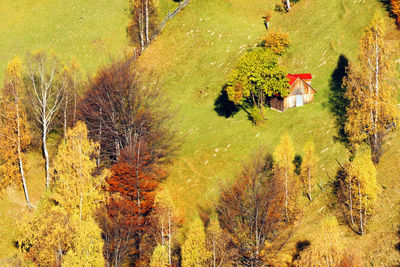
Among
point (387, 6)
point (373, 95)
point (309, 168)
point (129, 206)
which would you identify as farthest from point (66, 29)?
point (373, 95)

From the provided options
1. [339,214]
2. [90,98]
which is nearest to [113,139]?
[90,98]

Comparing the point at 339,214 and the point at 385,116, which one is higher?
the point at 385,116

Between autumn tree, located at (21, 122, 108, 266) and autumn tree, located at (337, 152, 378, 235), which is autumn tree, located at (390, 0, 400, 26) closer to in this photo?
autumn tree, located at (337, 152, 378, 235)

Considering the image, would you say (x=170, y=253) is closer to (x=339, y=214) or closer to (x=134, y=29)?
(x=339, y=214)

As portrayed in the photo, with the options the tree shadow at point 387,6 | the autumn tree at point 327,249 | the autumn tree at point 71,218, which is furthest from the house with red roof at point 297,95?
the autumn tree at point 327,249

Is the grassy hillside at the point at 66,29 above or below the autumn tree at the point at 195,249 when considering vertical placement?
above

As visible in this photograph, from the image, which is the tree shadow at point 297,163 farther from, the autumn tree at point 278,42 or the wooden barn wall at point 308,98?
the autumn tree at point 278,42
